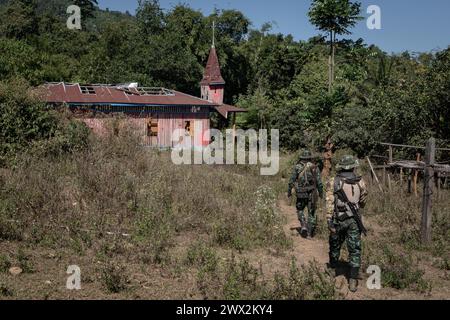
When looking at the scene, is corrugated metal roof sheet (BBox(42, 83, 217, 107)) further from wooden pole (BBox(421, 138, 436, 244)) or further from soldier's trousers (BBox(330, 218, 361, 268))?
soldier's trousers (BBox(330, 218, 361, 268))

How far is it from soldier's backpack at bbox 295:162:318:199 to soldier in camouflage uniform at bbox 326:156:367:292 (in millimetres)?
2258

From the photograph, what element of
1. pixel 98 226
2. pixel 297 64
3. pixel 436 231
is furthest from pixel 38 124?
pixel 297 64

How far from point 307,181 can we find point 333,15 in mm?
11417

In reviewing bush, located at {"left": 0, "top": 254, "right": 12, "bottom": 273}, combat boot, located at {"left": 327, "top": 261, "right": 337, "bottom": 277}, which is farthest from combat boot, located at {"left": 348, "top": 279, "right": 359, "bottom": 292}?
bush, located at {"left": 0, "top": 254, "right": 12, "bottom": 273}

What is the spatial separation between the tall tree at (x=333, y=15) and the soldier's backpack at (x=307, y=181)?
9922mm

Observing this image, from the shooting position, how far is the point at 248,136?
27.9m

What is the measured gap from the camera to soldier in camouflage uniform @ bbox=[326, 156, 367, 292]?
6.59 m

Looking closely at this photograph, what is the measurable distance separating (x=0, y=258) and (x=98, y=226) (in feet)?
6.94

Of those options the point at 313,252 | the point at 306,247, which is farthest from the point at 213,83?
the point at 313,252

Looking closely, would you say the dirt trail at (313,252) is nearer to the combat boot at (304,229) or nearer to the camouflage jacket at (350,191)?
the combat boot at (304,229)

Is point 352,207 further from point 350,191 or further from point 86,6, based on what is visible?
point 86,6

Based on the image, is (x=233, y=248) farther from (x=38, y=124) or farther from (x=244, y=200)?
(x=38, y=124)

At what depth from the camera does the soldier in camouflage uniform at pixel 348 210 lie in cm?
659

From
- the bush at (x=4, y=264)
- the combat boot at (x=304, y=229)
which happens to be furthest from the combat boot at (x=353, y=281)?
the bush at (x=4, y=264)
